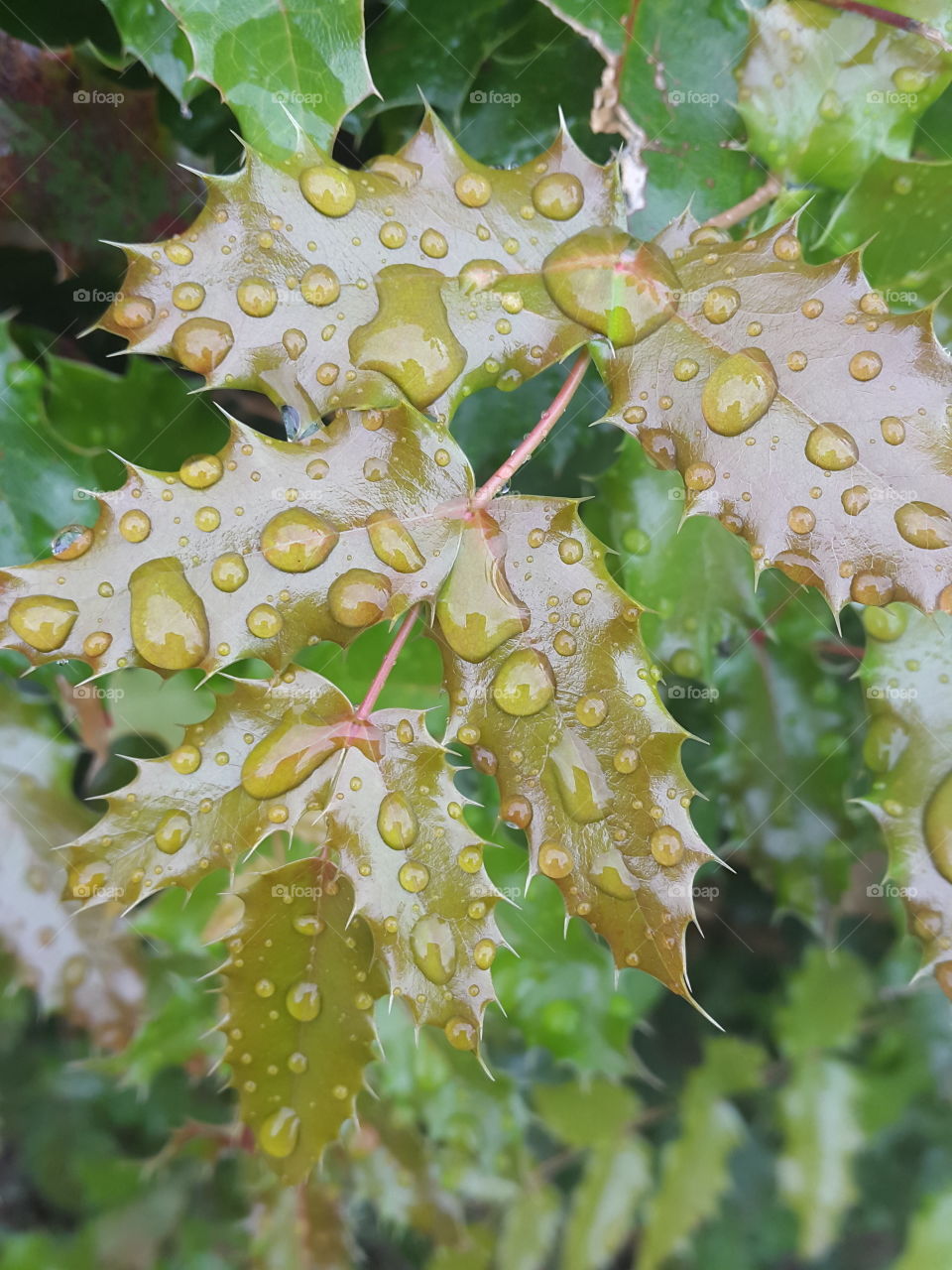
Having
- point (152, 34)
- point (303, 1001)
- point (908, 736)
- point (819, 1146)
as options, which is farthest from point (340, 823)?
point (819, 1146)

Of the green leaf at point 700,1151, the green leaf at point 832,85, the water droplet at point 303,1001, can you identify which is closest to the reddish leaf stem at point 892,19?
the green leaf at point 832,85

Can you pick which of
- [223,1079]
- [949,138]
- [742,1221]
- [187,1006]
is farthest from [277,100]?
[742,1221]

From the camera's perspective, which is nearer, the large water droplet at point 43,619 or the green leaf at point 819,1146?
the large water droplet at point 43,619

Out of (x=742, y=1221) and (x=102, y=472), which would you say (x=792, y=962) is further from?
(x=102, y=472)

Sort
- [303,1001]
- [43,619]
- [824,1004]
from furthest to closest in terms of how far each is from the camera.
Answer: [824,1004] → [303,1001] → [43,619]

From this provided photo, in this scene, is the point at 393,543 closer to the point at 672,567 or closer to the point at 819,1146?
the point at 672,567

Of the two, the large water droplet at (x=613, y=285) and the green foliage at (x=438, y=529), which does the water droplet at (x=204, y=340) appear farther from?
the large water droplet at (x=613, y=285)
